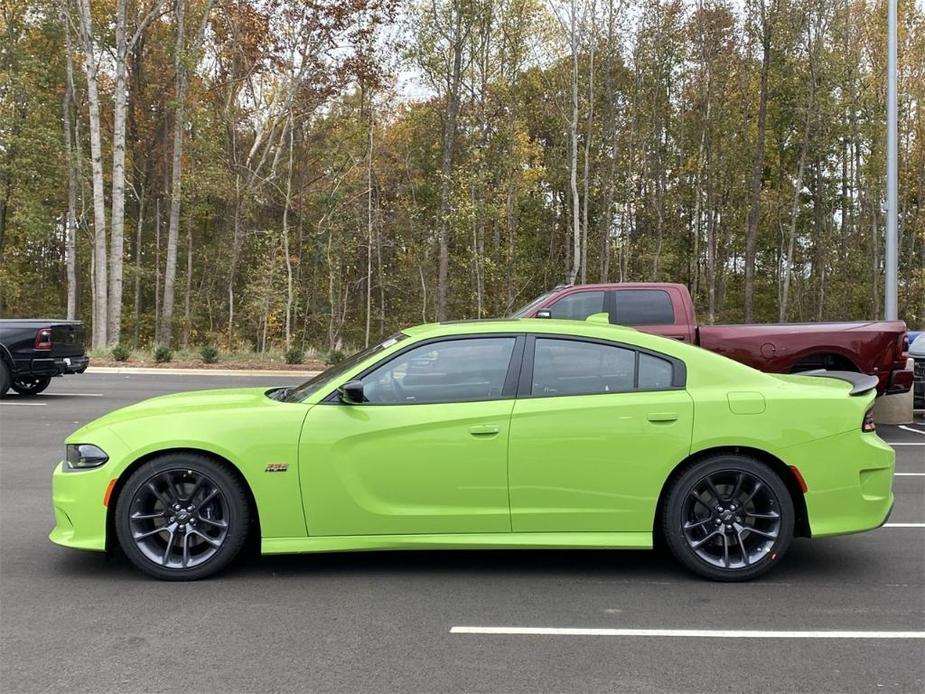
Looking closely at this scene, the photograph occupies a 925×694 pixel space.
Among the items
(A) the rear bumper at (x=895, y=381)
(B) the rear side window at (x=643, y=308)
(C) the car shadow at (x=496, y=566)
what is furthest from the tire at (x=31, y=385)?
(A) the rear bumper at (x=895, y=381)

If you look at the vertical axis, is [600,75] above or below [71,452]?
above

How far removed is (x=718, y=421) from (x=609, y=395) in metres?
0.64

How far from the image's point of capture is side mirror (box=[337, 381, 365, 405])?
16.1 ft

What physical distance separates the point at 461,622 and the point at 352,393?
143cm

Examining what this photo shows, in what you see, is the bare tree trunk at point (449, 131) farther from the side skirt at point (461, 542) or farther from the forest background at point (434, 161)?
the side skirt at point (461, 542)

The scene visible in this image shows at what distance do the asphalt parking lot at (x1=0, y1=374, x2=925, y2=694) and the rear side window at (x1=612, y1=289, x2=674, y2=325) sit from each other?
5458mm

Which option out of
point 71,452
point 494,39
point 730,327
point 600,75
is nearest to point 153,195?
point 494,39

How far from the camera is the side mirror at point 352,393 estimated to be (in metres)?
4.89

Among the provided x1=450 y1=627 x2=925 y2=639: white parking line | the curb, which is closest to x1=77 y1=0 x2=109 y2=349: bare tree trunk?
the curb

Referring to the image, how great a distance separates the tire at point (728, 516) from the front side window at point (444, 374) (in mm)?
1254

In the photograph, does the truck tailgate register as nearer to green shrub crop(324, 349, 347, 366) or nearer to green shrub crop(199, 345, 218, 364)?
green shrub crop(199, 345, 218, 364)

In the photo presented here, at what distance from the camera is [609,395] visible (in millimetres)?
5016

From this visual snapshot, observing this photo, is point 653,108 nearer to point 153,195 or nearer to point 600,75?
point 600,75

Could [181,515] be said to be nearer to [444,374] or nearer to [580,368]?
[444,374]
